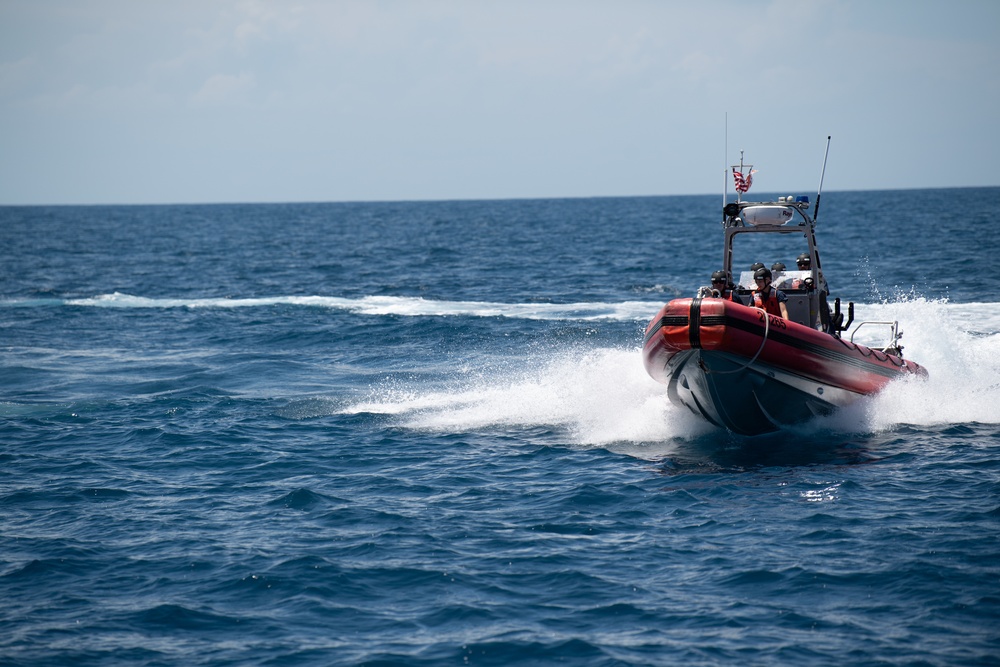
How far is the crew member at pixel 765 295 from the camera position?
471 inches

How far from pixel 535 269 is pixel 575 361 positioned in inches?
759

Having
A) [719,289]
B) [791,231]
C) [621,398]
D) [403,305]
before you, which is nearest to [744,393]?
[719,289]

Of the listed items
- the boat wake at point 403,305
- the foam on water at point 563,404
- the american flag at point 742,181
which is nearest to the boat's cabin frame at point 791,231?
the american flag at point 742,181

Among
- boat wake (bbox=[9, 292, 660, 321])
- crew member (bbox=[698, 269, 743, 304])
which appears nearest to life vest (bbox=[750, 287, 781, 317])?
crew member (bbox=[698, 269, 743, 304])

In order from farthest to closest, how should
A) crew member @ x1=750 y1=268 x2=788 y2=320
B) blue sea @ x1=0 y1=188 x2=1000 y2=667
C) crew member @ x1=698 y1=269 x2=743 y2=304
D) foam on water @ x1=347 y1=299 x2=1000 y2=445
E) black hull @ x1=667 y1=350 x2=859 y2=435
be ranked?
foam on water @ x1=347 y1=299 x2=1000 y2=445 → crew member @ x1=750 y1=268 x2=788 y2=320 → crew member @ x1=698 y1=269 x2=743 y2=304 → black hull @ x1=667 y1=350 x2=859 y2=435 → blue sea @ x1=0 y1=188 x2=1000 y2=667

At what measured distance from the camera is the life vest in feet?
39.5

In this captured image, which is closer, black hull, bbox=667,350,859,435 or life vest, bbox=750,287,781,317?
black hull, bbox=667,350,859,435

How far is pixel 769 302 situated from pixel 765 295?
11 centimetres

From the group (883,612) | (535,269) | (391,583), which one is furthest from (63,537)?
(535,269)

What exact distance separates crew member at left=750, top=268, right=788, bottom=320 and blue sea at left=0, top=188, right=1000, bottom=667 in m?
1.62

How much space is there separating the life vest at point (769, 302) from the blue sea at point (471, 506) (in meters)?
1.61

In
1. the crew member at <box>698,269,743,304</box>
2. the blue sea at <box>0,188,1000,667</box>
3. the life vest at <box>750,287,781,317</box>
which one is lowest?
the blue sea at <box>0,188,1000,667</box>

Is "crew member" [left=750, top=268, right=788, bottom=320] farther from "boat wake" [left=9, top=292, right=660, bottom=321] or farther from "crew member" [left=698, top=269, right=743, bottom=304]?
"boat wake" [left=9, top=292, right=660, bottom=321]

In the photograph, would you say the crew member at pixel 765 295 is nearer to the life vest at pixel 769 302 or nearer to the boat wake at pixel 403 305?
the life vest at pixel 769 302
